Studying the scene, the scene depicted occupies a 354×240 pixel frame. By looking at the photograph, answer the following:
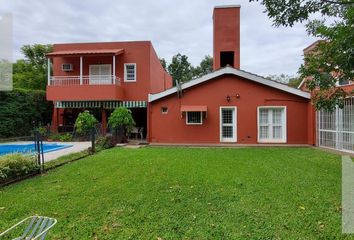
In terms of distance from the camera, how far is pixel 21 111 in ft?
75.5

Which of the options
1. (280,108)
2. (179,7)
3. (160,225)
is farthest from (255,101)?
(160,225)

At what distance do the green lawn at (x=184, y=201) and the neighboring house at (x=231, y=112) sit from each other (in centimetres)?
843

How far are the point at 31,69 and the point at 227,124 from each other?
31.4 m

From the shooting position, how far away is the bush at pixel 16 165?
27.9ft

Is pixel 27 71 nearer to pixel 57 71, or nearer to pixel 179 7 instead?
pixel 57 71

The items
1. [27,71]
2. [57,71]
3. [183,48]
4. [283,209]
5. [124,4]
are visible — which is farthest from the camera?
[183,48]

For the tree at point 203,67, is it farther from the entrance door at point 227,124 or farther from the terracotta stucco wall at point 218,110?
the entrance door at point 227,124

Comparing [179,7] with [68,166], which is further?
[179,7]

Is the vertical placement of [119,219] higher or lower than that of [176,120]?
lower

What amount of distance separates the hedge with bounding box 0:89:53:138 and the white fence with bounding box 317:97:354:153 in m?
21.4

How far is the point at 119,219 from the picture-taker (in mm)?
5461

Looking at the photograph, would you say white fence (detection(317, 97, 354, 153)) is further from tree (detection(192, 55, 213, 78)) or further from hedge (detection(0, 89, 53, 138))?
tree (detection(192, 55, 213, 78))

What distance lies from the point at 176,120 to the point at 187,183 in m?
11.9

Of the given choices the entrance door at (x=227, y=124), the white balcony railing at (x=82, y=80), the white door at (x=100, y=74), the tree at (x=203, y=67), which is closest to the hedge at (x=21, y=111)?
the white balcony railing at (x=82, y=80)
